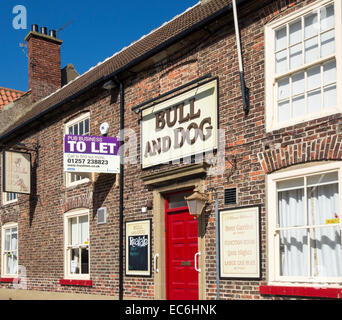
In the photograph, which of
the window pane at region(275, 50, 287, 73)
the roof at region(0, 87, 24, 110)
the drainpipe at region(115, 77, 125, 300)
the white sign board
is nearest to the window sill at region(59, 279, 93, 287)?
the drainpipe at region(115, 77, 125, 300)

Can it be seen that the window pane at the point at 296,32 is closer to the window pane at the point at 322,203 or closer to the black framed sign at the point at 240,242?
the window pane at the point at 322,203

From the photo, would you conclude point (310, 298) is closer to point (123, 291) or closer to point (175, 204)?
point (175, 204)

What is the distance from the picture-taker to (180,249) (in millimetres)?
11430

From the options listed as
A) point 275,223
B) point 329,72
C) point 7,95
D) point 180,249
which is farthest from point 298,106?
point 7,95

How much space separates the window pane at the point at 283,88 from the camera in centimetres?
921

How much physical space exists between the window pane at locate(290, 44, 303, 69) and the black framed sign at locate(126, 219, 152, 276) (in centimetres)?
491

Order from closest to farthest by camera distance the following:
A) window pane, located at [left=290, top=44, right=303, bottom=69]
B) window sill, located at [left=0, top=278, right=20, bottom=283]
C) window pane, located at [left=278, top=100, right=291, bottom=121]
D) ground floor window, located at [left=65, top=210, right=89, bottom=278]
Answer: window pane, located at [left=290, top=44, right=303, bottom=69], window pane, located at [left=278, top=100, right=291, bottom=121], ground floor window, located at [left=65, top=210, right=89, bottom=278], window sill, located at [left=0, top=278, right=20, bottom=283]

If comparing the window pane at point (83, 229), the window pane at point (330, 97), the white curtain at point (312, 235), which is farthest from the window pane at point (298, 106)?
the window pane at point (83, 229)

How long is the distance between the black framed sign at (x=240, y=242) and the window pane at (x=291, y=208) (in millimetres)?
431

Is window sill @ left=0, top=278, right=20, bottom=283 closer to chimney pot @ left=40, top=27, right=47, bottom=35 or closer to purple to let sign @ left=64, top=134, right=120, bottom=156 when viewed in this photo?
purple to let sign @ left=64, top=134, right=120, bottom=156

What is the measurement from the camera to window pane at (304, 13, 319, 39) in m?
8.78

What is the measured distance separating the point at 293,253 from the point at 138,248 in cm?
452

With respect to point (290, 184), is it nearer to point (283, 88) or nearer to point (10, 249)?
point (283, 88)

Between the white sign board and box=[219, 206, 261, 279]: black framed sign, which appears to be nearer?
box=[219, 206, 261, 279]: black framed sign
